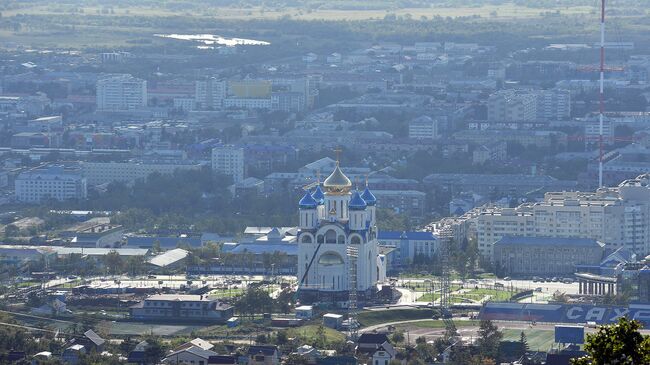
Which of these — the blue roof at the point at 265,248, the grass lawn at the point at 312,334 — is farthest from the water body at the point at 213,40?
the grass lawn at the point at 312,334

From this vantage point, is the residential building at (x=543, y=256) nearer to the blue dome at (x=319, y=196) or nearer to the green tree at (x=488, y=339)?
the blue dome at (x=319, y=196)

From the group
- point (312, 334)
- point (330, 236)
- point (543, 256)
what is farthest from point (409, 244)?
point (312, 334)

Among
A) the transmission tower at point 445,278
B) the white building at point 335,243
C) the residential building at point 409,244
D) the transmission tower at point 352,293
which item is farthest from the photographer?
the residential building at point 409,244

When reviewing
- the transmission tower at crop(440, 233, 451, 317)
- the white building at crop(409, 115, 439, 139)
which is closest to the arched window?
the transmission tower at crop(440, 233, 451, 317)

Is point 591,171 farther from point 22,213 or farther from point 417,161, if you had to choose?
point 22,213

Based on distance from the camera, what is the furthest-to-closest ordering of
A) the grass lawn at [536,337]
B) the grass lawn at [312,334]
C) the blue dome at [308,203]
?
the blue dome at [308,203], the grass lawn at [312,334], the grass lawn at [536,337]

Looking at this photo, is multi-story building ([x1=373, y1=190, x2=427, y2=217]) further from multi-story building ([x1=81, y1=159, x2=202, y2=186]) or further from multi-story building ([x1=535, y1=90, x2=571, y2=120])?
multi-story building ([x1=535, y1=90, x2=571, y2=120])

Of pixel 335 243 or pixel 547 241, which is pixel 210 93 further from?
pixel 335 243

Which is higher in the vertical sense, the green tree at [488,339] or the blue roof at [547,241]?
the green tree at [488,339]
